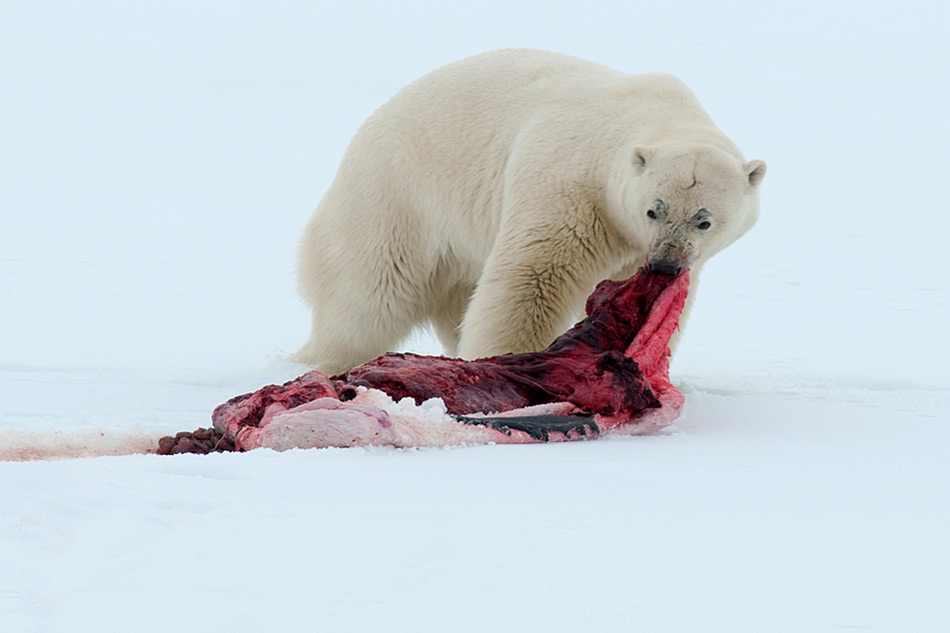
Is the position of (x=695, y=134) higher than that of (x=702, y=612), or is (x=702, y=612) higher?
(x=695, y=134)

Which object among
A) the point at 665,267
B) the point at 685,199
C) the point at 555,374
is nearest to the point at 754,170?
the point at 685,199

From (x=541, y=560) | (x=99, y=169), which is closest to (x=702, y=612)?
(x=541, y=560)

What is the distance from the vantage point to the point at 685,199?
3.76 m

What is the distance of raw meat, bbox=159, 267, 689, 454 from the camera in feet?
9.29

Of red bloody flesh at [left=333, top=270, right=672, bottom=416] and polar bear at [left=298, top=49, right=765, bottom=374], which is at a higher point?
polar bear at [left=298, top=49, right=765, bottom=374]

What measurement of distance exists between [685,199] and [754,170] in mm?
350

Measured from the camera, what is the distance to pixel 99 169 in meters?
15.7

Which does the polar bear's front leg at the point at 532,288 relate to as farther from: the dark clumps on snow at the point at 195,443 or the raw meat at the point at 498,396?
the dark clumps on snow at the point at 195,443

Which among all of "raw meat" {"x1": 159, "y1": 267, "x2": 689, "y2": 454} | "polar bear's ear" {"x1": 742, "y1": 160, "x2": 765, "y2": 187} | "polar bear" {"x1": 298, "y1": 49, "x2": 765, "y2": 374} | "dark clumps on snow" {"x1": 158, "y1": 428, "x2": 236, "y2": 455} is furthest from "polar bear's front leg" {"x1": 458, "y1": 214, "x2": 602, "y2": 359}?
"dark clumps on snow" {"x1": 158, "y1": 428, "x2": 236, "y2": 455}

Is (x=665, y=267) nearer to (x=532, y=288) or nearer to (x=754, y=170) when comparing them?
(x=754, y=170)

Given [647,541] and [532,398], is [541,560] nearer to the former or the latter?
[647,541]

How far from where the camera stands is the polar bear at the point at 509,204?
3879mm

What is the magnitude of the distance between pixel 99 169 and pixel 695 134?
13.1 metres

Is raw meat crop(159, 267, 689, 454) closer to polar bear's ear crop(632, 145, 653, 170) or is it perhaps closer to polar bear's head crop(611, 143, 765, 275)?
polar bear's head crop(611, 143, 765, 275)
